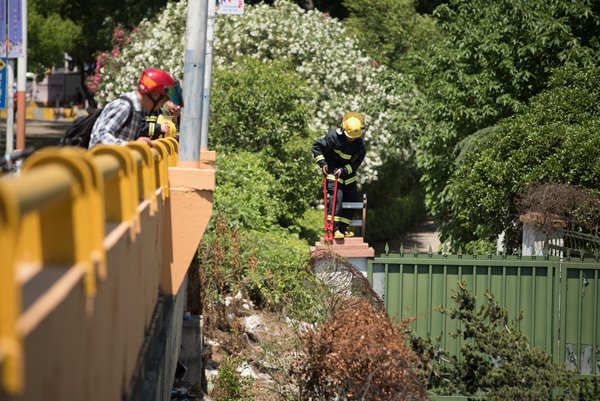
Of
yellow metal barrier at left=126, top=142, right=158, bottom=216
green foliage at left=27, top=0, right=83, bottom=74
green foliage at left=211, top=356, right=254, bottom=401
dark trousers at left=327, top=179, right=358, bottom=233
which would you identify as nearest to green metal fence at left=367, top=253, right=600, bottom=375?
dark trousers at left=327, top=179, right=358, bottom=233

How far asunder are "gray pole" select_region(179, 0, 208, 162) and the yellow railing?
2.85m

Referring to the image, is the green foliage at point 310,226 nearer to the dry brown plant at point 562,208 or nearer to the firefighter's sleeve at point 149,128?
the dry brown plant at point 562,208

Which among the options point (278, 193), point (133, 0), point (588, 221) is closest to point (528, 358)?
point (588, 221)

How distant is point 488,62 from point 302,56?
22.5 ft

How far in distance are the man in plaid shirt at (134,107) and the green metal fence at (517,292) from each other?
380cm

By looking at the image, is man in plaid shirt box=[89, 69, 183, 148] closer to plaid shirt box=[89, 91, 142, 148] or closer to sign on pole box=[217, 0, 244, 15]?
plaid shirt box=[89, 91, 142, 148]

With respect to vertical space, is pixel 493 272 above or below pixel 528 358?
above

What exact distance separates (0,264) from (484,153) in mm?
10873

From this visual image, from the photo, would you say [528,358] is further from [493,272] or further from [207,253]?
[207,253]

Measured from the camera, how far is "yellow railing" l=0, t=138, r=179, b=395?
172cm

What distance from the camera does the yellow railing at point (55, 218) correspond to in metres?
1.72

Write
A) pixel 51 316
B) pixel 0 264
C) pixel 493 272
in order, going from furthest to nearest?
pixel 493 272
pixel 51 316
pixel 0 264

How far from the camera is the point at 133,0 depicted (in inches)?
1091

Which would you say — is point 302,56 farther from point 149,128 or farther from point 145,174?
point 145,174
